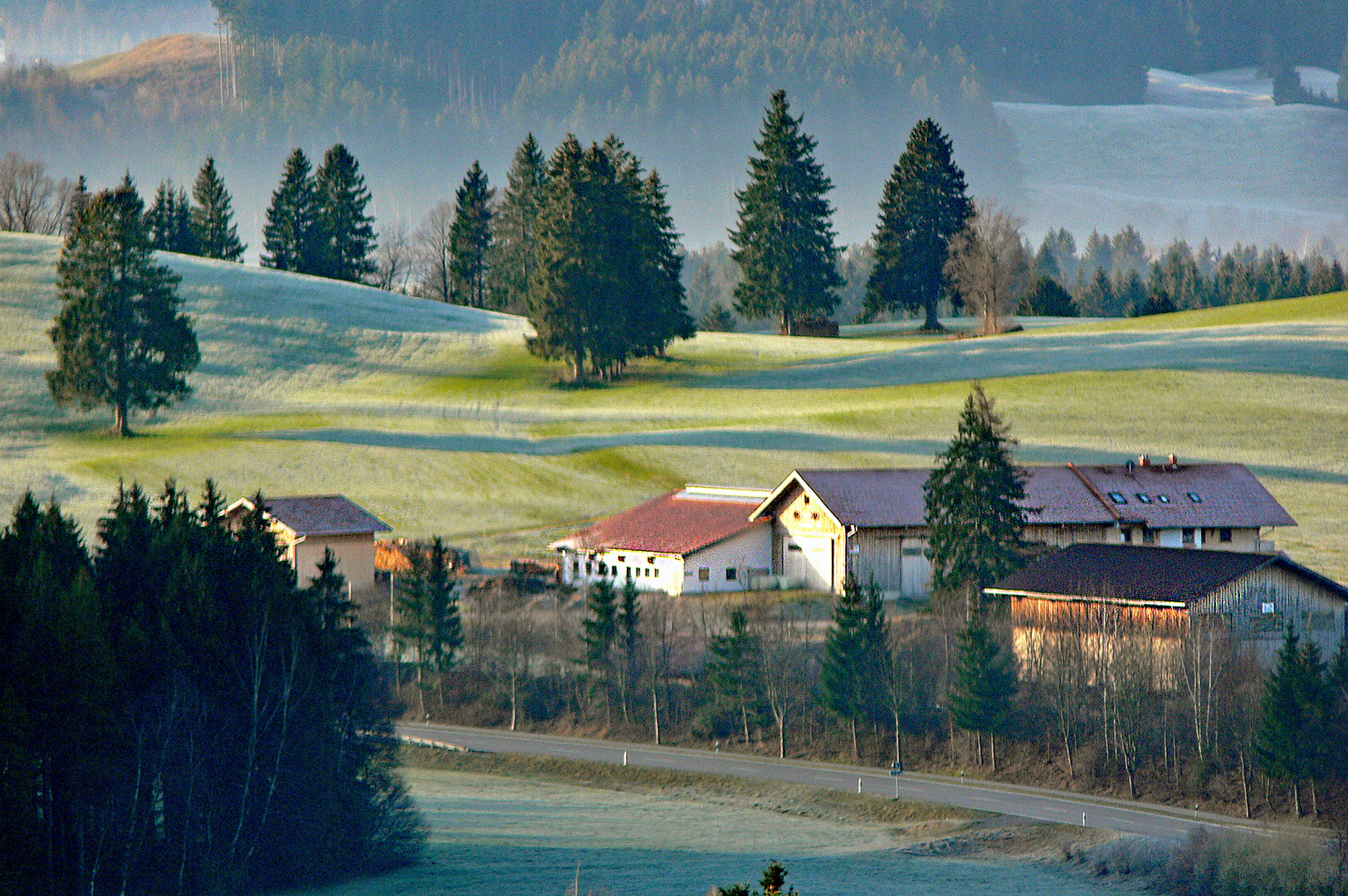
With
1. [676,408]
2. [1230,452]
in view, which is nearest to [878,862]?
[1230,452]

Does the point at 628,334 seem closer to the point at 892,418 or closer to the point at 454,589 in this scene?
Answer: the point at 892,418

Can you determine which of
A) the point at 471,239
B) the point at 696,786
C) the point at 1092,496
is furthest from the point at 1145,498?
the point at 471,239

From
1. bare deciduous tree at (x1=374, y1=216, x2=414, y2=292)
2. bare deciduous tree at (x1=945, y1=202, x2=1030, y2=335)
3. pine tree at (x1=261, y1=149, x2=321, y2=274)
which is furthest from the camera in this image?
bare deciduous tree at (x1=374, y1=216, x2=414, y2=292)

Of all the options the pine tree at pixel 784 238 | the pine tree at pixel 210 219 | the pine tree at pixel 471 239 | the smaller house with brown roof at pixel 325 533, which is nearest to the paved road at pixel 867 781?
the smaller house with brown roof at pixel 325 533

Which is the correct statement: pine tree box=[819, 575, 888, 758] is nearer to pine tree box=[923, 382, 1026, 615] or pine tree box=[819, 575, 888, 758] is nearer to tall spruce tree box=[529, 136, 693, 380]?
pine tree box=[923, 382, 1026, 615]

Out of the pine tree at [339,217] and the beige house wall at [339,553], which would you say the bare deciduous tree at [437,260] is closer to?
the pine tree at [339,217]

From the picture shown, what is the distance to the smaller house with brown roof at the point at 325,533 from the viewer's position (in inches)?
2306

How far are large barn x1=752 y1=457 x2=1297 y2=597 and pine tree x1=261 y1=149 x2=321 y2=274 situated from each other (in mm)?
85480

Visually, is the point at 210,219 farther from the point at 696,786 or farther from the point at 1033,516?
the point at 696,786

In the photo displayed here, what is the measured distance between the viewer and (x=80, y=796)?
31.1m

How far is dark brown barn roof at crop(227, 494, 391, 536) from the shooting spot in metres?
59.0

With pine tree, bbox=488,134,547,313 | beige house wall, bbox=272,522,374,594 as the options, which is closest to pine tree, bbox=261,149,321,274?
pine tree, bbox=488,134,547,313

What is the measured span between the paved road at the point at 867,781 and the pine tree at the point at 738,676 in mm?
1379

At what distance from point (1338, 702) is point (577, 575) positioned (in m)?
29.9
